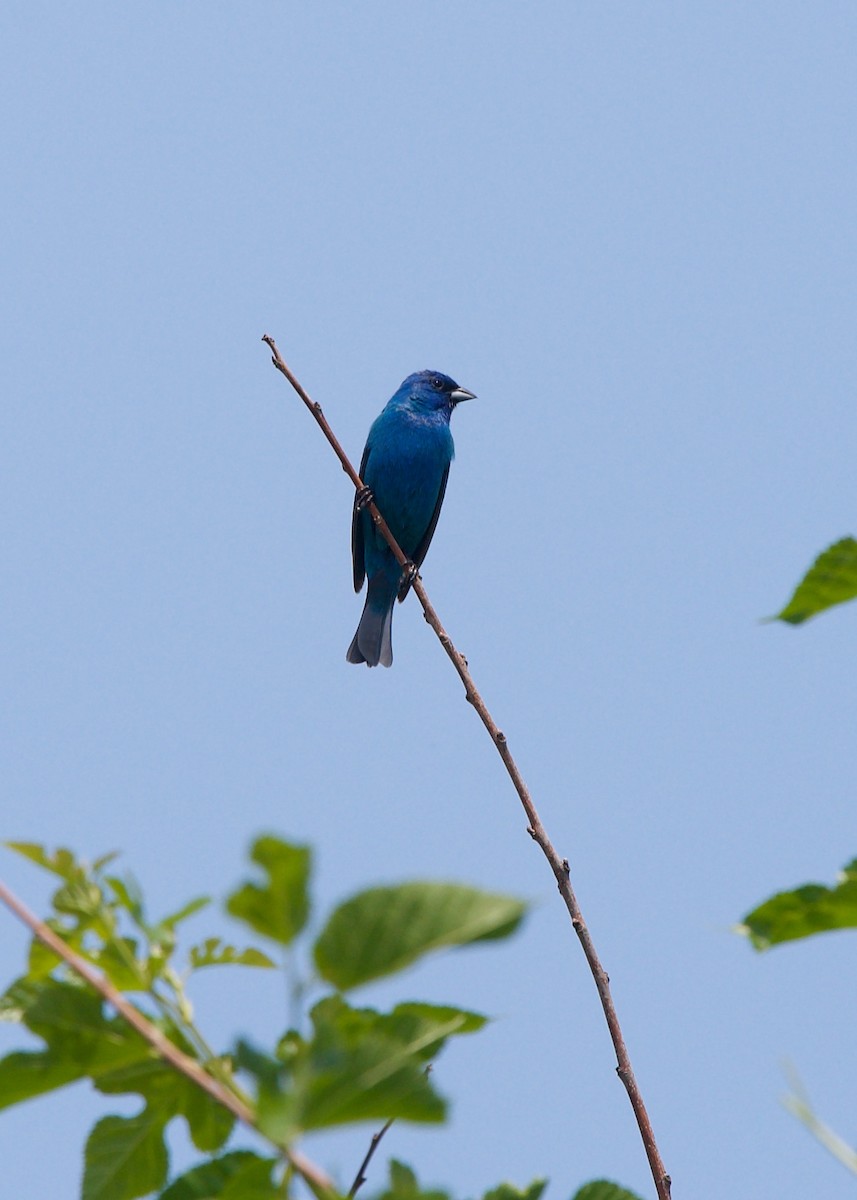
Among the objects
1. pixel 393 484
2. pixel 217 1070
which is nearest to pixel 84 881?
pixel 217 1070

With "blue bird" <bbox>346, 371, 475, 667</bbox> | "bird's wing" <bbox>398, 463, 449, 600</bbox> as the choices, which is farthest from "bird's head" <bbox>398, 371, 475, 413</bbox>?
"bird's wing" <bbox>398, 463, 449, 600</bbox>

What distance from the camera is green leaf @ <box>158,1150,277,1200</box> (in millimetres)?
1488

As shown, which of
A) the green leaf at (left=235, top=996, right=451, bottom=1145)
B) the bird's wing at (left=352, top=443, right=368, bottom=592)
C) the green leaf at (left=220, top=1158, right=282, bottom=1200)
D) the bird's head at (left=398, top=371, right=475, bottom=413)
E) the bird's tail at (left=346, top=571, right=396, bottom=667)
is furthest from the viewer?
the bird's head at (left=398, top=371, right=475, bottom=413)

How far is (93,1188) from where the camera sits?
62.1 inches

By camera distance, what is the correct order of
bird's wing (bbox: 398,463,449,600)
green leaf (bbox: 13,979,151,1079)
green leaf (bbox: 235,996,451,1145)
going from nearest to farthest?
green leaf (bbox: 235,996,451,1145) < green leaf (bbox: 13,979,151,1079) < bird's wing (bbox: 398,463,449,600)

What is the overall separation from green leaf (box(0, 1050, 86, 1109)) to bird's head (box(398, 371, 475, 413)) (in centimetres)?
1042

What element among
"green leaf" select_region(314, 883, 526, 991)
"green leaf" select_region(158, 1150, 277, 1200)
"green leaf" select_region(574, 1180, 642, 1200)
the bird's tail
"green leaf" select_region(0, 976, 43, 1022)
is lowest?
"green leaf" select_region(574, 1180, 642, 1200)

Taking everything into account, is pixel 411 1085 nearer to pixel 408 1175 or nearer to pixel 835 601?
pixel 408 1175

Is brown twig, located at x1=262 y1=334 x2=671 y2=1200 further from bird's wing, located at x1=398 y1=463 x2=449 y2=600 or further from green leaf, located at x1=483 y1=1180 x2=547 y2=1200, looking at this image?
bird's wing, located at x1=398 y1=463 x2=449 y2=600

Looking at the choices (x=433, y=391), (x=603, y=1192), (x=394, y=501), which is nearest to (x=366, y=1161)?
(x=603, y=1192)

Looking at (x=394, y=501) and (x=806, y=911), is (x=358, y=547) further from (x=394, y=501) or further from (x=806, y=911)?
(x=806, y=911)

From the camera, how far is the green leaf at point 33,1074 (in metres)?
1.47

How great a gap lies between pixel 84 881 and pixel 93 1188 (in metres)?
0.40

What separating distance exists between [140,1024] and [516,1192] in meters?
0.42
